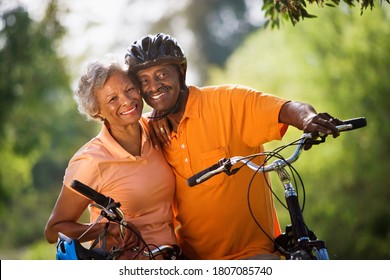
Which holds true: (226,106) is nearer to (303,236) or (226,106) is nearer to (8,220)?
(303,236)

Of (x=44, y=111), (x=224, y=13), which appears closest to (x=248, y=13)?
(x=224, y=13)

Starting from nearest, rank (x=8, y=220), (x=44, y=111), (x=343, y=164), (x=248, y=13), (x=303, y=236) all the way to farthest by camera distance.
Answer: (x=303, y=236) < (x=343, y=164) < (x=44, y=111) < (x=8, y=220) < (x=248, y=13)

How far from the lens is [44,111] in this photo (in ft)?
67.4

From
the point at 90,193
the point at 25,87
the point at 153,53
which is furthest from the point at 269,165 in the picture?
the point at 25,87

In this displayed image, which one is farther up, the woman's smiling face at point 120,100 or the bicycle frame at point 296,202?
the woman's smiling face at point 120,100

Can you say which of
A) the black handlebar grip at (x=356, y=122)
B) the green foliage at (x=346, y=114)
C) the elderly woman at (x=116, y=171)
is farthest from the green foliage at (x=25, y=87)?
the black handlebar grip at (x=356, y=122)

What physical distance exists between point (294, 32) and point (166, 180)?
12.3 meters

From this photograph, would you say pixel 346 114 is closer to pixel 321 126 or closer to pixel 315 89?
pixel 315 89

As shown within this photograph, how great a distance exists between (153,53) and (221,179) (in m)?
0.79

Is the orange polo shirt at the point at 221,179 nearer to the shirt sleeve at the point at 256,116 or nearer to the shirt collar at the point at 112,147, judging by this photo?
the shirt sleeve at the point at 256,116

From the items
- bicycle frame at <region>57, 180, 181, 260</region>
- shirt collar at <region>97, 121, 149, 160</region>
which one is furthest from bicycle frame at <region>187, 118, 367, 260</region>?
shirt collar at <region>97, 121, 149, 160</region>

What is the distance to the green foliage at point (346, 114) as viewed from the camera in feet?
50.3

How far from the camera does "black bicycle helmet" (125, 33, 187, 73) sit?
4332 mm

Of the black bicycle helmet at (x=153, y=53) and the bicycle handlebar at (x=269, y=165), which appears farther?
the black bicycle helmet at (x=153, y=53)
